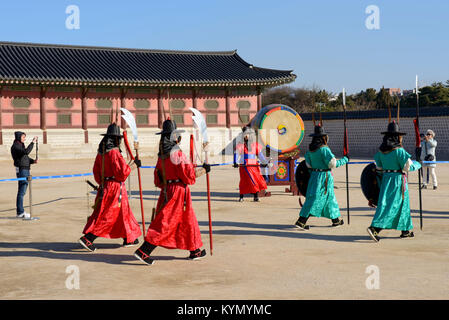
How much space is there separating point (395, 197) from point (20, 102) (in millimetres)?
23041

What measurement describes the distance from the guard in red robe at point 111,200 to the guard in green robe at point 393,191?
312cm

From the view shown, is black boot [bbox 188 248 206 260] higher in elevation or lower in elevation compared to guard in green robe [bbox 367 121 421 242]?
lower

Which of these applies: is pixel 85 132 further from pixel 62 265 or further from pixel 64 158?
pixel 62 265

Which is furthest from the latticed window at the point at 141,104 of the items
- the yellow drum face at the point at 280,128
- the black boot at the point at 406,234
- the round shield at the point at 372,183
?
the black boot at the point at 406,234

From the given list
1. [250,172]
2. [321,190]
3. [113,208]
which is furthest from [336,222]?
[250,172]

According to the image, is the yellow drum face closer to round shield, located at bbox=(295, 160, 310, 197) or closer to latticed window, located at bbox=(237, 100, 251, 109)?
round shield, located at bbox=(295, 160, 310, 197)

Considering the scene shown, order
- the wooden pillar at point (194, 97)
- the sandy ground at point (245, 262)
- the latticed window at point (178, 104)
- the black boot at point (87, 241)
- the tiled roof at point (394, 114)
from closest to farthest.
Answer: the sandy ground at point (245, 262), the black boot at point (87, 241), the tiled roof at point (394, 114), the latticed window at point (178, 104), the wooden pillar at point (194, 97)

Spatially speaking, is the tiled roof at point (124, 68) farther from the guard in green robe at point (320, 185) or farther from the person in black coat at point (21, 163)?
the guard in green robe at point (320, 185)

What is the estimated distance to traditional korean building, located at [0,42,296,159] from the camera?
26.9m

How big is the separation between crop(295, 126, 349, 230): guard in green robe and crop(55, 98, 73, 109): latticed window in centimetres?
2163

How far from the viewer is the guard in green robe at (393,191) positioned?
286 inches

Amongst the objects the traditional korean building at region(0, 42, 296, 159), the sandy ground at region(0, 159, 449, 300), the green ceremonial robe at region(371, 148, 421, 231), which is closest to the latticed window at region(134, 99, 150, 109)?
the traditional korean building at region(0, 42, 296, 159)
